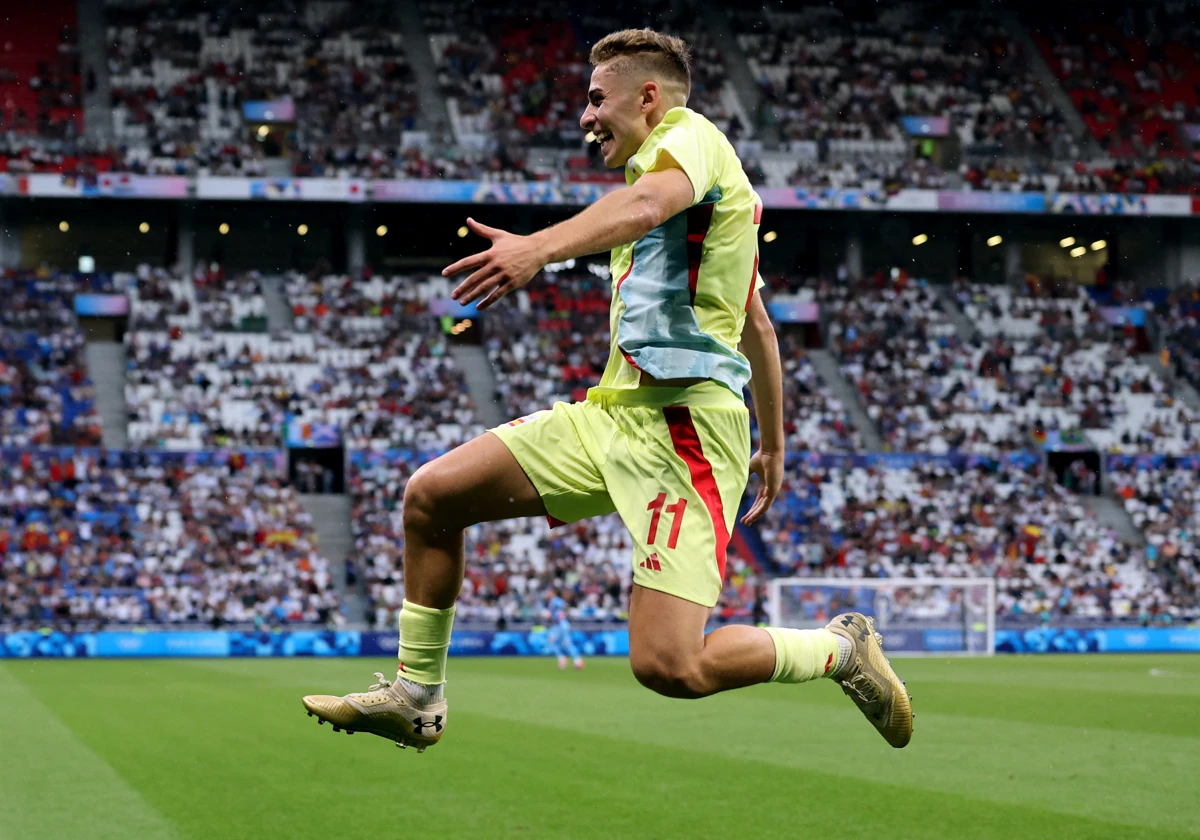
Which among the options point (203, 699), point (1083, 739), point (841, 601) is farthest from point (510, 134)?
point (1083, 739)

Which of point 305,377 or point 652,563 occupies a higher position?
point 305,377

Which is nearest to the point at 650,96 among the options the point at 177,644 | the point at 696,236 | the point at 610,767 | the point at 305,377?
Answer: the point at 696,236

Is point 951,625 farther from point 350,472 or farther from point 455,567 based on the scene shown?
point 455,567

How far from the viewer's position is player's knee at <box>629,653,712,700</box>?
17.1 ft

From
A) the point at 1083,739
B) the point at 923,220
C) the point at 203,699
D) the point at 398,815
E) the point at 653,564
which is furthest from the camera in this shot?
the point at 923,220

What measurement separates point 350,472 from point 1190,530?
18.6 m

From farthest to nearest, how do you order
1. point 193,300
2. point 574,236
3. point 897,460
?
point 193,300, point 897,460, point 574,236

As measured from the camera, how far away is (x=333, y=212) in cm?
3981

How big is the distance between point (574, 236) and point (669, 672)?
1.71 m

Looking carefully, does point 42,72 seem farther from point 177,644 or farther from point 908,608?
point 908,608

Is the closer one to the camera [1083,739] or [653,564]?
[653,564]

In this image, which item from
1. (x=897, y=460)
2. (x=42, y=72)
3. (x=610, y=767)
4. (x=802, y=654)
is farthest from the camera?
(x=42, y=72)

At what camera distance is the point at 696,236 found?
17.6 ft

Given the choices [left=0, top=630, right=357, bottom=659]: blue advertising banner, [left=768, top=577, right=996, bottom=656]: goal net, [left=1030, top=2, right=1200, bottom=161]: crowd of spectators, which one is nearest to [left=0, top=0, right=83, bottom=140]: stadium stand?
[left=0, top=630, right=357, bottom=659]: blue advertising banner
